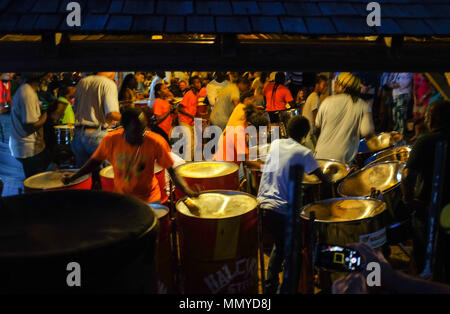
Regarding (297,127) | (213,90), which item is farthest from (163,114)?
(297,127)

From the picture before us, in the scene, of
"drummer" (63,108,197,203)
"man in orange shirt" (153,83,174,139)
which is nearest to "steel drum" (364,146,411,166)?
"drummer" (63,108,197,203)

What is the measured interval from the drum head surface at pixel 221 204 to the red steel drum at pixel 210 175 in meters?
0.50

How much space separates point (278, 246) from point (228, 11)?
1980 millimetres

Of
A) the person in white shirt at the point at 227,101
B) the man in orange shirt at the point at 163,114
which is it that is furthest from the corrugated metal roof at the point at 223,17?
the man in orange shirt at the point at 163,114

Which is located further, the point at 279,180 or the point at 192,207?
the point at 279,180

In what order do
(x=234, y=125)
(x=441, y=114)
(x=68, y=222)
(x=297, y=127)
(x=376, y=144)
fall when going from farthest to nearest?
(x=376, y=144), (x=234, y=125), (x=297, y=127), (x=441, y=114), (x=68, y=222)

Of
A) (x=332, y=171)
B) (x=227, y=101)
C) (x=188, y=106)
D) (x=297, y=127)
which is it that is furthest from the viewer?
(x=188, y=106)

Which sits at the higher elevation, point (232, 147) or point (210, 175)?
point (232, 147)

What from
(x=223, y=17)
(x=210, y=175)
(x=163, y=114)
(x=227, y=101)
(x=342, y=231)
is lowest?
(x=342, y=231)

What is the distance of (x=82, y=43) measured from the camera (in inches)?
135

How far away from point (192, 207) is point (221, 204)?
266 millimetres

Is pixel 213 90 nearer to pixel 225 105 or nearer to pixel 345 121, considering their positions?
pixel 225 105

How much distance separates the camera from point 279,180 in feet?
11.6
